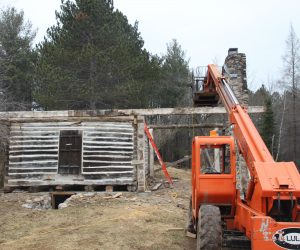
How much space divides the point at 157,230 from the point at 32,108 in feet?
74.0

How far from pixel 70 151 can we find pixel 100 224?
5.48 metres

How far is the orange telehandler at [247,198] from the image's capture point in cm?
467

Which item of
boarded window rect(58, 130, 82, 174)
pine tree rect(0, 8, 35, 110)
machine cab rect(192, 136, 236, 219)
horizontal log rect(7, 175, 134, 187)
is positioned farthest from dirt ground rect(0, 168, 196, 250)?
pine tree rect(0, 8, 35, 110)

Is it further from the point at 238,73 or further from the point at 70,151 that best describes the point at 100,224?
the point at 238,73

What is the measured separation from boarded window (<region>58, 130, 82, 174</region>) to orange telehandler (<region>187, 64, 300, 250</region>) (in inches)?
316

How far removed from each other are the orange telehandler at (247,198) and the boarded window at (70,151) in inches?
316

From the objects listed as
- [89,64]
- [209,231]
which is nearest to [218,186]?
[209,231]

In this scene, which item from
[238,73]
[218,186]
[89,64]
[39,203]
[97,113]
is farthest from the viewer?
[89,64]

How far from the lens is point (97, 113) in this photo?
14516 millimetres

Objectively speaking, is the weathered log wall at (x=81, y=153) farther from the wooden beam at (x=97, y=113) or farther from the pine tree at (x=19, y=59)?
the pine tree at (x=19, y=59)

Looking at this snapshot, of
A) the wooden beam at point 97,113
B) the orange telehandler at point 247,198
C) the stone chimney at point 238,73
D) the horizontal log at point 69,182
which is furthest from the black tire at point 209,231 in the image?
the stone chimney at point 238,73

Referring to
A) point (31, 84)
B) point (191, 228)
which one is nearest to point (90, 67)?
point (31, 84)

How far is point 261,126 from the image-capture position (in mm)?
37281

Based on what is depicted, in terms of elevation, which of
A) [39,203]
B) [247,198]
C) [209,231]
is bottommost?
[39,203]
